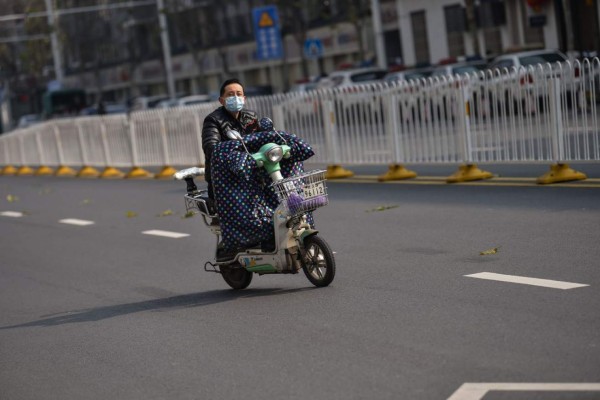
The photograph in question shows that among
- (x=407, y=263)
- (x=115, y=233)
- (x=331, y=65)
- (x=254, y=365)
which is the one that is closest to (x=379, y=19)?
(x=331, y=65)

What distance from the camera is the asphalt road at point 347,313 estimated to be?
21.3ft

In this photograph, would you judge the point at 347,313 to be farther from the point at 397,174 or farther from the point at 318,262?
the point at 397,174

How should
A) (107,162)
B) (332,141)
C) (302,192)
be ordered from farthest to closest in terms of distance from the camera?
1. (107,162)
2. (332,141)
3. (302,192)

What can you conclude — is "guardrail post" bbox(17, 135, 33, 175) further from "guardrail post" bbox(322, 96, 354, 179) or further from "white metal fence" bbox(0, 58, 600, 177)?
"guardrail post" bbox(322, 96, 354, 179)

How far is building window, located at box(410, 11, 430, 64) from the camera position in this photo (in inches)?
2176

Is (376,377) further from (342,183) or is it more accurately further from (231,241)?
(342,183)

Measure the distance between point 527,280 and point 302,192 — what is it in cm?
169

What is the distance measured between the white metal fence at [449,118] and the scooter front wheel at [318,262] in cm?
611

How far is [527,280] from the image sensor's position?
8867 mm

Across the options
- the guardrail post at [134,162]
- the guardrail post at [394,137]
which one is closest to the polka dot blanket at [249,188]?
the guardrail post at [394,137]

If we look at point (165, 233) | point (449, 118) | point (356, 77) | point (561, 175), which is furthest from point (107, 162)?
point (561, 175)

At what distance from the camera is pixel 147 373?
285 inches

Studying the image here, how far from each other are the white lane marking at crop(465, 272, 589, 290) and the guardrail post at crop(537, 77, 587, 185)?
6162 millimetres

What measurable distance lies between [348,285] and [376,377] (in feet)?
10.3
